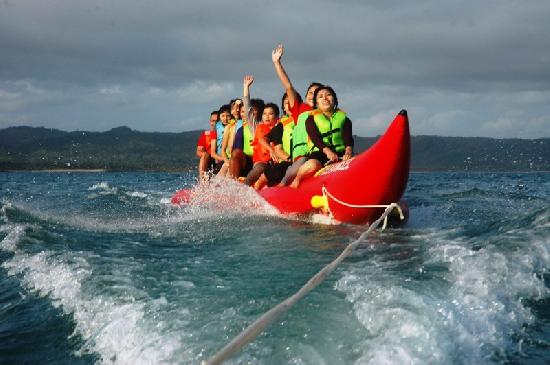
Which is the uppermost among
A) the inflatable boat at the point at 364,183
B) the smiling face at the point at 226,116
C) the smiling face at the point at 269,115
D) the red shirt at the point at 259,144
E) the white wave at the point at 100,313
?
the smiling face at the point at 226,116

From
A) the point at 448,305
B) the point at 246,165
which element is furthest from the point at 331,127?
the point at 448,305

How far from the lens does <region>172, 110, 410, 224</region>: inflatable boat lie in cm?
509

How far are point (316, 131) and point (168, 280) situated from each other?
3201mm

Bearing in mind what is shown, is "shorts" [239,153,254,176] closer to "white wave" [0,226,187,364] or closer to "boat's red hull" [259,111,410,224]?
"boat's red hull" [259,111,410,224]

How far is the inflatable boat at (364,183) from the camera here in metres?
5.09

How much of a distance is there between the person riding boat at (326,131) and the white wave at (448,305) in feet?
8.48

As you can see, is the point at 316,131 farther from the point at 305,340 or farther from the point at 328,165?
the point at 305,340

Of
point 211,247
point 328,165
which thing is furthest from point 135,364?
point 328,165

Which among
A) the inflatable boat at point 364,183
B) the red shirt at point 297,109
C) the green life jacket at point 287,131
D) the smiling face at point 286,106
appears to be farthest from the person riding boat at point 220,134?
the inflatable boat at point 364,183

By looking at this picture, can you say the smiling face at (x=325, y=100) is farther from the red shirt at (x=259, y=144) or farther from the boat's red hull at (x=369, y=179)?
the red shirt at (x=259, y=144)

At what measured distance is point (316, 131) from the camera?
632 cm

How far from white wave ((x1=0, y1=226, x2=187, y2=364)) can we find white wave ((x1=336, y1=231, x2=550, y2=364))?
842 millimetres

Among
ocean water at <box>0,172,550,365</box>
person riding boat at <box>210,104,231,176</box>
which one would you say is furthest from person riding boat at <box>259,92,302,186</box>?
person riding boat at <box>210,104,231,176</box>

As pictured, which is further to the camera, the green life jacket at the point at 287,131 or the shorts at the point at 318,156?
the green life jacket at the point at 287,131
